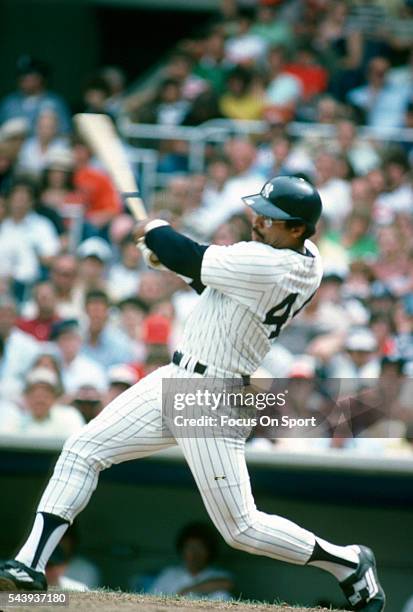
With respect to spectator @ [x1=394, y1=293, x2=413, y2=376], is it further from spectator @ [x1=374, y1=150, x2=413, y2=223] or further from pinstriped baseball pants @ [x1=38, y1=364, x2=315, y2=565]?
pinstriped baseball pants @ [x1=38, y1=364, x2=315, y2=565]

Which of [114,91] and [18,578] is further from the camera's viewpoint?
[114,91]

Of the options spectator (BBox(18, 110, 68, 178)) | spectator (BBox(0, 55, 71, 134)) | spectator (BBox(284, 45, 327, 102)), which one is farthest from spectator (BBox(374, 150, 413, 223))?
spectator (BBox(0, 55, 71, 134))

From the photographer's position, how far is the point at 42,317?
906 cm

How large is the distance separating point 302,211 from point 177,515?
3.36m

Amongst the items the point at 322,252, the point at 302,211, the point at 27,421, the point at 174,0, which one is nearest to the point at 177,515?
the point at 27,421

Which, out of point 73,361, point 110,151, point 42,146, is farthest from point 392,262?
point 110,151

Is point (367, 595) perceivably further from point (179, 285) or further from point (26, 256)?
point (26, 256)

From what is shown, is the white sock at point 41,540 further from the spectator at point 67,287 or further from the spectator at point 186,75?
the spectator at point 186,75

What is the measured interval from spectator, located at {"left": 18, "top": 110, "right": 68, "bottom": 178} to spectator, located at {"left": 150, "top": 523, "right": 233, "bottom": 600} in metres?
4.59

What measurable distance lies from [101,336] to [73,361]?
1.17 ft

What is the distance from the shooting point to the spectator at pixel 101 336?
877 cm

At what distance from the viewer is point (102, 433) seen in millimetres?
5055

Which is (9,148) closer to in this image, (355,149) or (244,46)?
(244,46)

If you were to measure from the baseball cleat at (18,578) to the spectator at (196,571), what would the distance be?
2.35 metres
